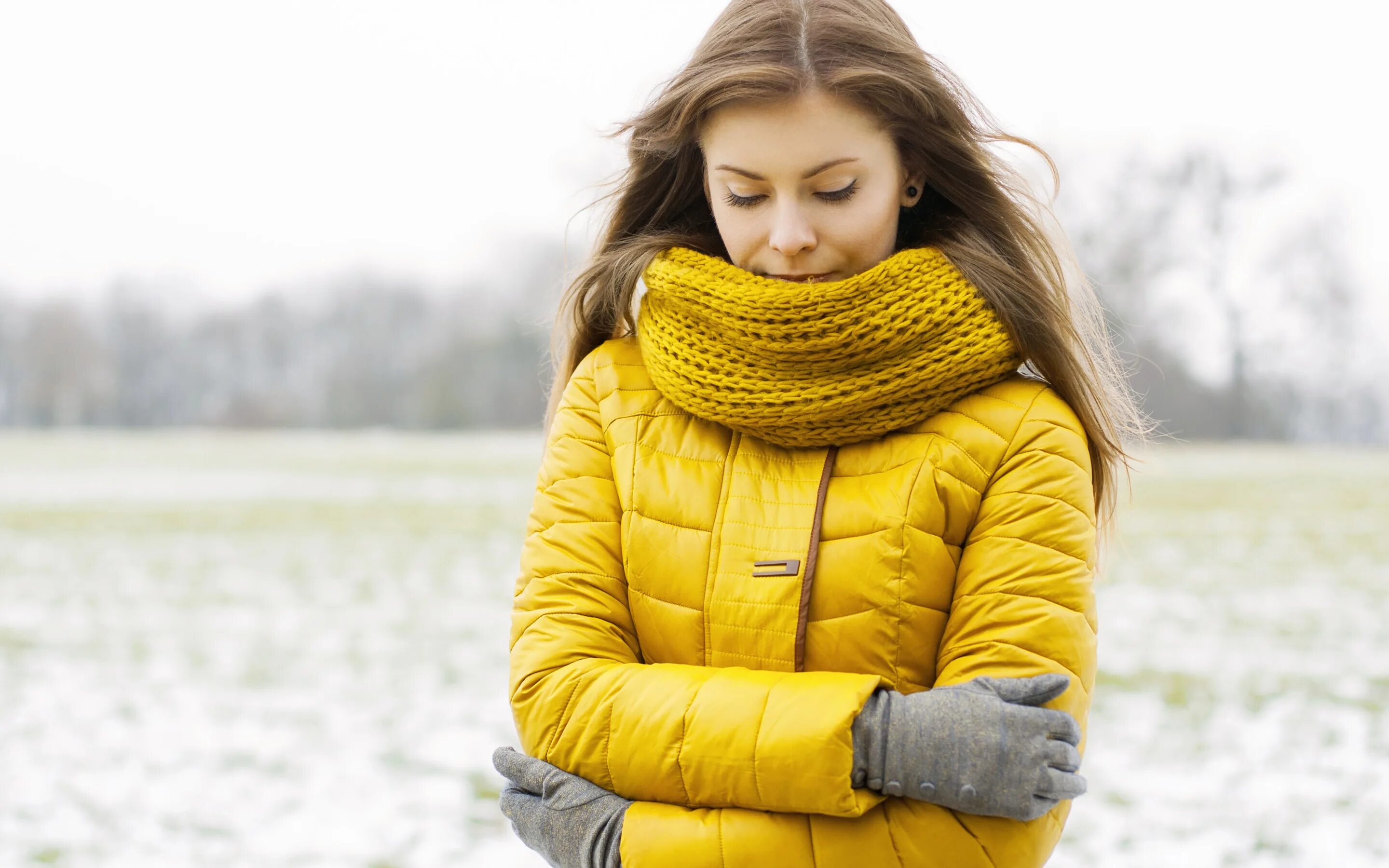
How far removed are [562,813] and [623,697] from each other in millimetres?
157

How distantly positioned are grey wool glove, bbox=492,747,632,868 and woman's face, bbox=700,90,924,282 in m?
0.66

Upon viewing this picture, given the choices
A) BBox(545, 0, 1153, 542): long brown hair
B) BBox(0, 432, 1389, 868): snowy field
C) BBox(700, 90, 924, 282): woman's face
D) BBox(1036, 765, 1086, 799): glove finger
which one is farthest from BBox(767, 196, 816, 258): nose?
BBox(0, 432, 1389, 868): snowy field

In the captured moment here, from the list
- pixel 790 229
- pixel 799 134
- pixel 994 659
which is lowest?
pixel 994 659

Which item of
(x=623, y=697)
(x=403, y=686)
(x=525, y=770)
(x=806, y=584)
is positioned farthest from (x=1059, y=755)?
(x=403, y=686)

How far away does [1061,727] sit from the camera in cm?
125

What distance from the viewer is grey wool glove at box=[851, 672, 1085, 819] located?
4.00 ft

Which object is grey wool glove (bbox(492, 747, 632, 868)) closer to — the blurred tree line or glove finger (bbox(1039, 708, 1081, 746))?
glove finger (bbox(1039, 708, 1081, 746))

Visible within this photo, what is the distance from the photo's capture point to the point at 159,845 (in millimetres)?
3662

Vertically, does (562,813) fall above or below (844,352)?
below

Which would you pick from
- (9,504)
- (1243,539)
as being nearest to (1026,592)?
(1243,539)

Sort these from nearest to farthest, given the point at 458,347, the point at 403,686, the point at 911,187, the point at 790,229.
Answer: the point at 790,229 → the point at 911,187 → the point at 403,686 → the point at 458,347

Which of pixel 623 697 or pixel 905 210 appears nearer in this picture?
pixel 623 697

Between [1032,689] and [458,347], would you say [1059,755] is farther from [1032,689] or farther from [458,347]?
[458,347]

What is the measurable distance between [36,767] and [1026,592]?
4.14 metres
